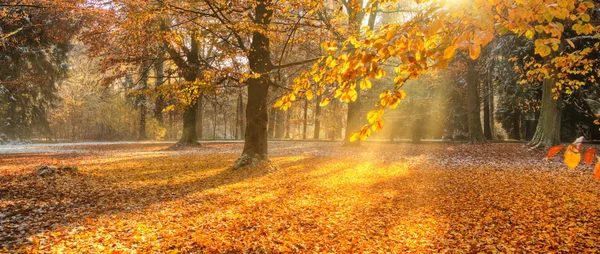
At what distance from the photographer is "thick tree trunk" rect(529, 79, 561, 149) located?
14055 mm

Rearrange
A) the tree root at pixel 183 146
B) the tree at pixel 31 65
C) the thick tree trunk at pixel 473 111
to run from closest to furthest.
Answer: the tree at pixel 31 65 < the thick tree trunk at pixel 473 111 < the tree root at pixel 183 146

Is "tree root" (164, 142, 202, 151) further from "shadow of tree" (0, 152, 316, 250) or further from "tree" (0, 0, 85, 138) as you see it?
"shadow of tree" (0, 152, 316, 250)

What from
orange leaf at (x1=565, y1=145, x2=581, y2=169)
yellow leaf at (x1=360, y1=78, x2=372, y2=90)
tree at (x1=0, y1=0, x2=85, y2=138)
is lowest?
orange leaf at (x1=565, y1=145, x2=581, y2=169)

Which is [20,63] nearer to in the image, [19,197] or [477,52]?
[19,197]

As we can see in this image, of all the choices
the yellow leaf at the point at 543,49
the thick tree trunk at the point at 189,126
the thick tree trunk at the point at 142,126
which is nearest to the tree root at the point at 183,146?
the thick tree trunk at the point at 189,126

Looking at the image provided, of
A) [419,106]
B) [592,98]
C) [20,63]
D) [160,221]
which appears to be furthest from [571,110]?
[20,63]

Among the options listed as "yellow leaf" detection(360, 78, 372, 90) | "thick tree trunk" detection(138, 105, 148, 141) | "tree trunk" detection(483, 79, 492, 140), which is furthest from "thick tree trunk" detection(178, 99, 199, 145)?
"tree trunk" detection(483, 79, 492, 140)

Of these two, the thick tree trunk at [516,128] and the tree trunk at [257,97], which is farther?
the thick tree trunk at [516,128]

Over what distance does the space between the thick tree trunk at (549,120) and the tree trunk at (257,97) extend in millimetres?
11759

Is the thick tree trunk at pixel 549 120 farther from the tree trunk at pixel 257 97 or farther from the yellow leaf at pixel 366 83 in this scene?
the yellow leaf at pixel 366 83

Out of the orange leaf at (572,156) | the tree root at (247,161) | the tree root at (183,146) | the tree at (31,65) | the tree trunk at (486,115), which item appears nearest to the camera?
→ the orange leaf at (572,156)

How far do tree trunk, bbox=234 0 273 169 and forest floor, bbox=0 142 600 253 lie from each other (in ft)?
3.87

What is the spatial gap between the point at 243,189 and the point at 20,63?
2001cm

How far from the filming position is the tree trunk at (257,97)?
35.7 feet
